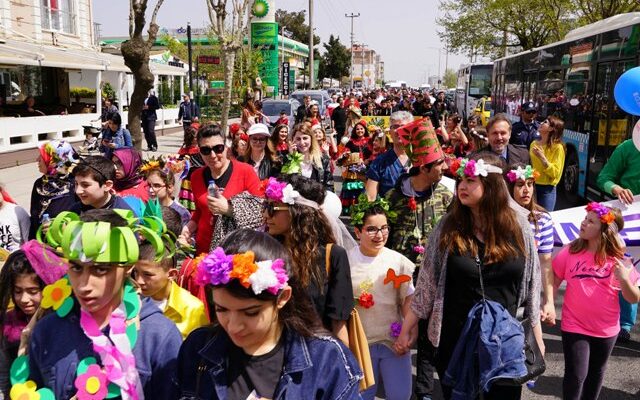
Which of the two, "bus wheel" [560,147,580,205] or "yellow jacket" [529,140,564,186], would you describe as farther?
"bus wheel" [560,147,580,205]

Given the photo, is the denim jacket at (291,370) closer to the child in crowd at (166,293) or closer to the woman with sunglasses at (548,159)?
the child in crowd at (166,293)

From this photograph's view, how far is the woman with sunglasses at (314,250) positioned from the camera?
2.88m

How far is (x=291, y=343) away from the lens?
199 centimetres

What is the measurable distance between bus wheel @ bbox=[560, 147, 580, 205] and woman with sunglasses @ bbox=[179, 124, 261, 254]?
341 inches

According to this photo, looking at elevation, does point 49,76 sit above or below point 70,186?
above

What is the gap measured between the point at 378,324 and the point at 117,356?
6.39ft

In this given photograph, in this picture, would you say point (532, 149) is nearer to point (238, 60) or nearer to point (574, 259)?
point (574, 259)

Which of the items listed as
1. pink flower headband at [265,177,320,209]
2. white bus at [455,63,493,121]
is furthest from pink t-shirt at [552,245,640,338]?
white bus at [455,63,493,121]

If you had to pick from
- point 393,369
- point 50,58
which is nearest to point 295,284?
point 393,369

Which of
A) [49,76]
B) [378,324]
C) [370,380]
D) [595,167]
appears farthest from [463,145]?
[49,76]

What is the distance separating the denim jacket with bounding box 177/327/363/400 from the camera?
190 centimetres

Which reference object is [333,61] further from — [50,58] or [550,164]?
[550,164]

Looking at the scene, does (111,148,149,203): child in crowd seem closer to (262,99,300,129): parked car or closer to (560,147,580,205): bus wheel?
(560,147,580,205): bus wheel

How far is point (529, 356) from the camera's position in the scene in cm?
301
